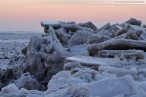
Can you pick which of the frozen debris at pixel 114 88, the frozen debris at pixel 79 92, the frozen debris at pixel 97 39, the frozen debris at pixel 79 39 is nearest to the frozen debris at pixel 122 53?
the frozen debris at pixel 97 39

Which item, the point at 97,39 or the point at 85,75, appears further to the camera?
the point at 97,39

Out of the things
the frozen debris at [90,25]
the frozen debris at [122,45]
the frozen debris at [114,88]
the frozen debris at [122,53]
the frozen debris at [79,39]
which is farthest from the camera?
the frozen debris at [90,25]

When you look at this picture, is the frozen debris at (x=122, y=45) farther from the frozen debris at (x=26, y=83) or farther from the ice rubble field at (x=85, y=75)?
the frozen debris at (x=26, y=83)

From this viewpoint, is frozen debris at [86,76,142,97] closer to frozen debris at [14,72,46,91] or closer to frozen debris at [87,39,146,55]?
frozen debris at [14,72,46,91]

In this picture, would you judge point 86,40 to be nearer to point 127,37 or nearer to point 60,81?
point 127,37

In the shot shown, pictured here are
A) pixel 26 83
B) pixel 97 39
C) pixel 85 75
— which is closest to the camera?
pixel 85 75

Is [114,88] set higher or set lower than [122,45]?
higher

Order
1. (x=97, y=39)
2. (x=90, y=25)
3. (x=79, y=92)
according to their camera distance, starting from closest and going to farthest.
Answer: (x=79, y=92), (x=97, y=39), (x=90, y=25)

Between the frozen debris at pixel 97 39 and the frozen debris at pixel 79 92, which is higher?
the frozen debris at pixel 79 92

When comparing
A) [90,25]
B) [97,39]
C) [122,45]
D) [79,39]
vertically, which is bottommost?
[90,25]

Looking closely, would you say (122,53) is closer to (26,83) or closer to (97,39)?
(26,83)

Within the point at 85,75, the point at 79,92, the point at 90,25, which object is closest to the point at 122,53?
the point at 85,75

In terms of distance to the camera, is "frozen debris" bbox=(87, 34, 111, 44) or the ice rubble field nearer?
the ice rubble field

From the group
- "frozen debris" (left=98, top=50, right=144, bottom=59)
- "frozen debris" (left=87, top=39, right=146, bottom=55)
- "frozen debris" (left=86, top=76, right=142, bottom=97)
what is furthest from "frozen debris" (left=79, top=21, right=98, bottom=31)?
"frozen debris" (left=86, top=76, right=142, bottom=97)
